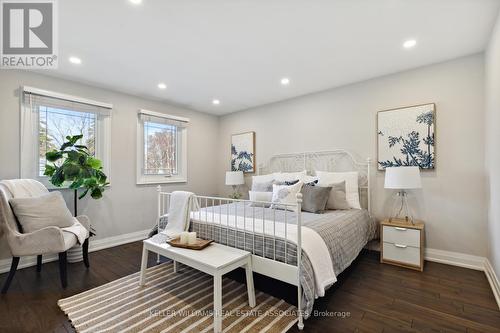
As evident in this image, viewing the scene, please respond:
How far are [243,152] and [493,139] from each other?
3.67 m

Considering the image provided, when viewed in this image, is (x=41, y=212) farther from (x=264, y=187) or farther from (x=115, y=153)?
(x=264, y=187)

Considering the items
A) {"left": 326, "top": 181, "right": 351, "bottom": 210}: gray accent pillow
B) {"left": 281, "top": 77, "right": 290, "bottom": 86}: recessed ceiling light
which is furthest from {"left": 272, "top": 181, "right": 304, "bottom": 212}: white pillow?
{"left": 281, "top": 77, "right": 290, "bottom": 86}: recessed ceiling light

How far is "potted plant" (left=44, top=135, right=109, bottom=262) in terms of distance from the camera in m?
2.88

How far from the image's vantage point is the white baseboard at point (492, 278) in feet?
6.78

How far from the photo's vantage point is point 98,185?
319 cm

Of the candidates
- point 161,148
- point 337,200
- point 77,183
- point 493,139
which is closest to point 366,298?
point 337,200

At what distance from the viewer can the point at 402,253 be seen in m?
2.76

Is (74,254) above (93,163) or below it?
below

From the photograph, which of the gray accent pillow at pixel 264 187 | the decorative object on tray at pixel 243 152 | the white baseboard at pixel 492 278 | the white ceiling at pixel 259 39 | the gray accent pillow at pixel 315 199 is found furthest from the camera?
the decorative object on tray at pixel 243 152

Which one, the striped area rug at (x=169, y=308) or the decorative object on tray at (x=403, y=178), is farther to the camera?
the decorative object on tray at (x=403, y=178)

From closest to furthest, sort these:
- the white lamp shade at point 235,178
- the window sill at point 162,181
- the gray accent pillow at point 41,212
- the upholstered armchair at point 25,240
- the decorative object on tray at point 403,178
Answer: the upholstered armchair at point 25,240, the gray accent pillow at point 41,212, the decorative object on tray at point 403,178, the window sill at point 162,181, the white lamp shade at point 235,178

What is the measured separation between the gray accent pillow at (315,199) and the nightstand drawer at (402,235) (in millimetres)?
798

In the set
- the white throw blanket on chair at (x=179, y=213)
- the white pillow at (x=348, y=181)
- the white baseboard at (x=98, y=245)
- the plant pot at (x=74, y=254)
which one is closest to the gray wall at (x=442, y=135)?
the white pillow at (x=348, y=181)

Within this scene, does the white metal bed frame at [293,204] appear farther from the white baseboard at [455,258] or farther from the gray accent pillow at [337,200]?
the white baseboard at [455,258]
